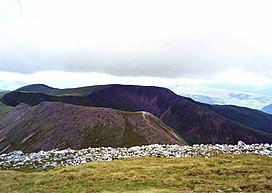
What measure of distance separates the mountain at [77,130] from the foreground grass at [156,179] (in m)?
76.7

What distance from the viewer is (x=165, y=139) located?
405 feet

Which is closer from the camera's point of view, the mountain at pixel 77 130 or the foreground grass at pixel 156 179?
the foreground grass at pixel 156 179

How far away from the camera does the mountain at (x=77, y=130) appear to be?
126 metres

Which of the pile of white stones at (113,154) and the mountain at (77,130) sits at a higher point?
the pile of white stones at (113,154)

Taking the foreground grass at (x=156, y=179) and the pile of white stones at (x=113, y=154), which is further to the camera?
the pile of white stones at (x=113, y=154)

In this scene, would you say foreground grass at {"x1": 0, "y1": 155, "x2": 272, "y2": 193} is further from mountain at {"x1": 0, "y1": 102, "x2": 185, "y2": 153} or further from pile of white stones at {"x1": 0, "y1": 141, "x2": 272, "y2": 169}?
mountain at {"x1": 0, "y1": 102, "x2": 185, "y2": 153}

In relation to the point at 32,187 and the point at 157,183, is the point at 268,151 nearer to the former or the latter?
the point at 157,183

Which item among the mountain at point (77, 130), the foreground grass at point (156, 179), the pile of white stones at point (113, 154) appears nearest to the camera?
the foreground grass at point (156, 179)

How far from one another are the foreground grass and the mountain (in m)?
76.7

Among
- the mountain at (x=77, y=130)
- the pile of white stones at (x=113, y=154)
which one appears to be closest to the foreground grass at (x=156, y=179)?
the pile of white stones at (x=113, y=154)

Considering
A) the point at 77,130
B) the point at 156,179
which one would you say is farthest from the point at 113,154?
the point at 77,130

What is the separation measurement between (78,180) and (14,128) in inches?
4914

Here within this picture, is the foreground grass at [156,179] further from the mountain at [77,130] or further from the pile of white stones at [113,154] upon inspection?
the mountain at [77,130]

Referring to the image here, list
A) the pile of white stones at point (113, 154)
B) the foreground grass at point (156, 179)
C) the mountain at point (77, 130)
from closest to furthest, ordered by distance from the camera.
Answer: the foreground grass at point (156, 179)
the pile of white stones at point (113, 154)
the mountain at point (77, 130)
